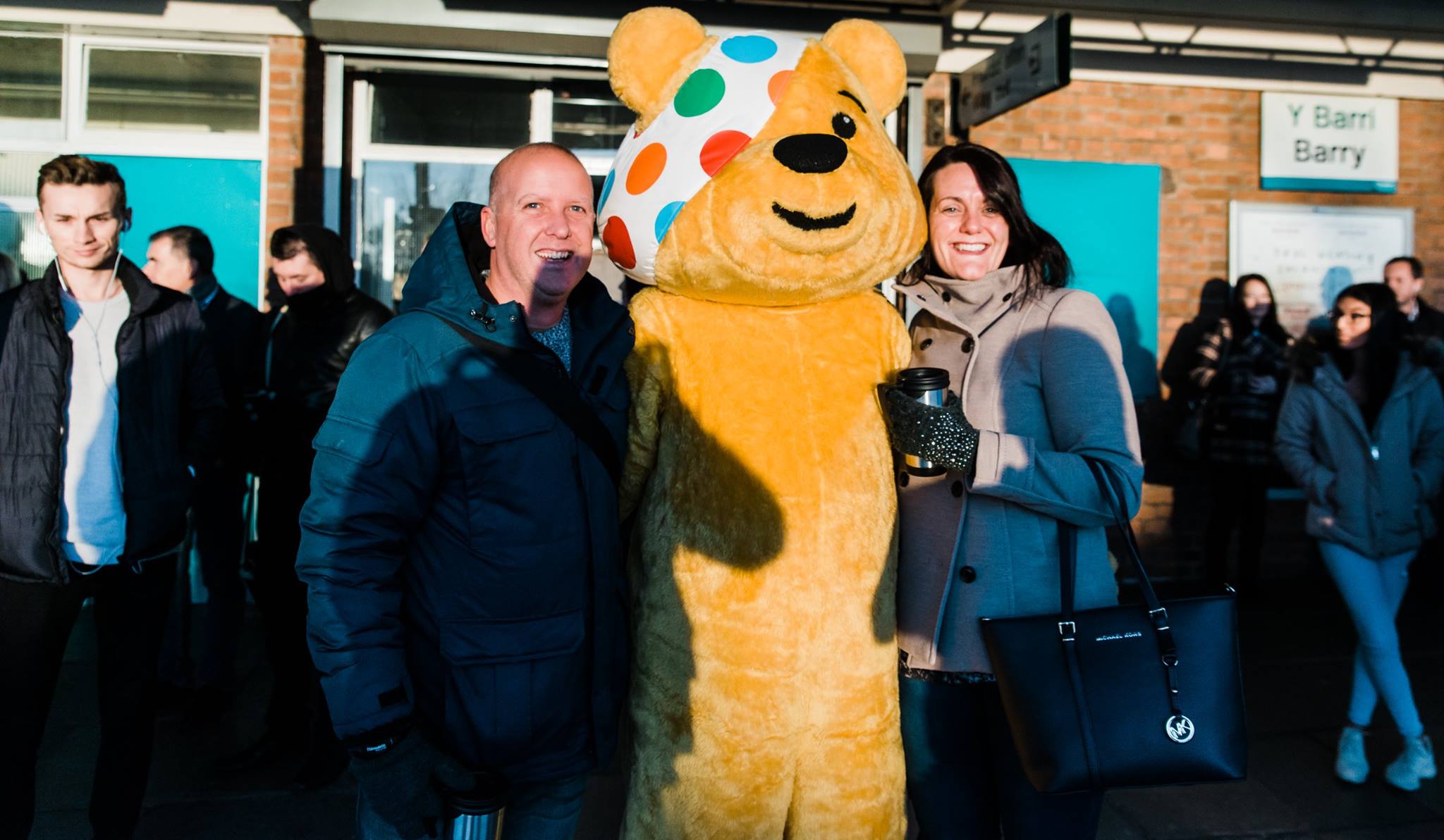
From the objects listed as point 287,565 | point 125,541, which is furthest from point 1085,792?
point 287,565

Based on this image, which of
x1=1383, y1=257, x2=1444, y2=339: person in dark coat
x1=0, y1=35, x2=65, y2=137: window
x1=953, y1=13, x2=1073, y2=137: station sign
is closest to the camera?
x1=953, y1=13, x2=1073, y2=137: station sign

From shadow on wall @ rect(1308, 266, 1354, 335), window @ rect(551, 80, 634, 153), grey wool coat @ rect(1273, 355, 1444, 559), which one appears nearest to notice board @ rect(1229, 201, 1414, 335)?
shadow on wall @ rect(1308, 266, 1354, 335)

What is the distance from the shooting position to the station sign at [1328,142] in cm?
706

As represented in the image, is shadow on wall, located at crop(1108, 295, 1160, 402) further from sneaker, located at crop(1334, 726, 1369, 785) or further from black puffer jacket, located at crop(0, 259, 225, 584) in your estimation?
black puffer jacket, located at crop(0, 259, 225, 584)

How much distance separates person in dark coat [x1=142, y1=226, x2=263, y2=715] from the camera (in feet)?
15.0

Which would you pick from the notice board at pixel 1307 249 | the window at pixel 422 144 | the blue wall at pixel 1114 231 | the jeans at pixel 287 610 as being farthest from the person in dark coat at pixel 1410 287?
the jeans at pixel 287 610

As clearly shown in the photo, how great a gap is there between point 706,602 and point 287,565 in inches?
95.4

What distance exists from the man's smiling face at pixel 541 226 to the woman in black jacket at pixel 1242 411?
18.5ft

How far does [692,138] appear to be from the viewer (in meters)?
2.18

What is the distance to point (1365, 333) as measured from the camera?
4.05 meters

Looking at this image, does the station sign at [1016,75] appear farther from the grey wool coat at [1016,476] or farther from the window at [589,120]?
the grey wool coat at [1016,476]

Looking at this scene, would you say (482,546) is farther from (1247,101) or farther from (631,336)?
(1247,101)

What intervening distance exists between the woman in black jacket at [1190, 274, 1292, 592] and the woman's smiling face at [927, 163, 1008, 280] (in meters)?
4.82

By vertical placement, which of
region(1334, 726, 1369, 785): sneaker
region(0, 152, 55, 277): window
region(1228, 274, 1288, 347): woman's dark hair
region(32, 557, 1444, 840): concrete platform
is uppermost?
region(0, 152, 55, 277): window
